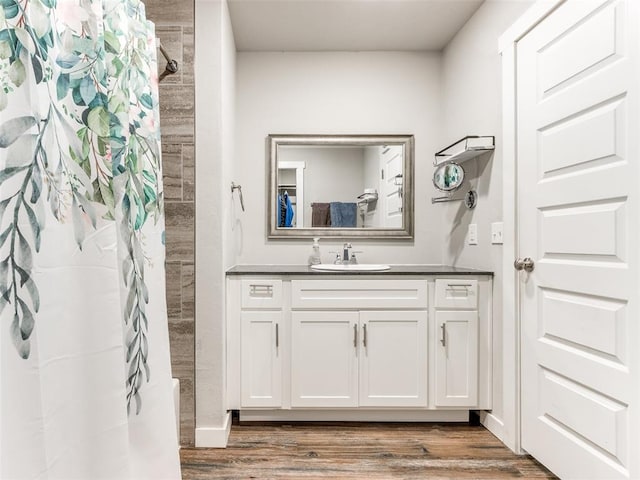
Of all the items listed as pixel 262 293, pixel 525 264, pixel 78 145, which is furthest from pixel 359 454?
pixel 78 145

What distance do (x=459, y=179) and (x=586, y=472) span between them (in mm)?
1522

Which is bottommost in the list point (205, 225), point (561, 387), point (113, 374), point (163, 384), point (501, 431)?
point (501, 431)

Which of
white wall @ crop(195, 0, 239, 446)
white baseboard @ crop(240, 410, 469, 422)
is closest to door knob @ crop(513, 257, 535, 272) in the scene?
white baseboard @ crop(240, 410, 469, 422)

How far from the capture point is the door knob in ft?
5.92

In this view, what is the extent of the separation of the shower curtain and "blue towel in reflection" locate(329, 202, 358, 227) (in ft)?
5.72

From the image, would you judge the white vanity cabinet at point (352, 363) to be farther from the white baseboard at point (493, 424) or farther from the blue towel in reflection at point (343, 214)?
the blue towel in reflection at point (343, 214)

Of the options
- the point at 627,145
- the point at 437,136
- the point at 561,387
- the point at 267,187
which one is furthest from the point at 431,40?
the point at 561,387

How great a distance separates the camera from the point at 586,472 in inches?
59.1

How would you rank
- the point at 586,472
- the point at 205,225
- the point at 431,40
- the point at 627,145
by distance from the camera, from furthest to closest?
the point at 431,40, the point at 205,225, the point at 586,472, the point at 627,145

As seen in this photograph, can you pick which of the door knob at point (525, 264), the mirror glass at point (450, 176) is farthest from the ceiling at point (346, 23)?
the door knob at point (525, 264)

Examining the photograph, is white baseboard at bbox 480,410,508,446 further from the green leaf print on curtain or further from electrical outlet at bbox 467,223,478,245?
the green leaf print on curtain

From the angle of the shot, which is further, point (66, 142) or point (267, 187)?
point (267, 187)

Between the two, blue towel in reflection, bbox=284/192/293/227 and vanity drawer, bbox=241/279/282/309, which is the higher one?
blue towel in reflection, bbox=284/192/293/227

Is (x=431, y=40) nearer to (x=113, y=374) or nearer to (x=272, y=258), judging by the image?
(x=272, y=258)
